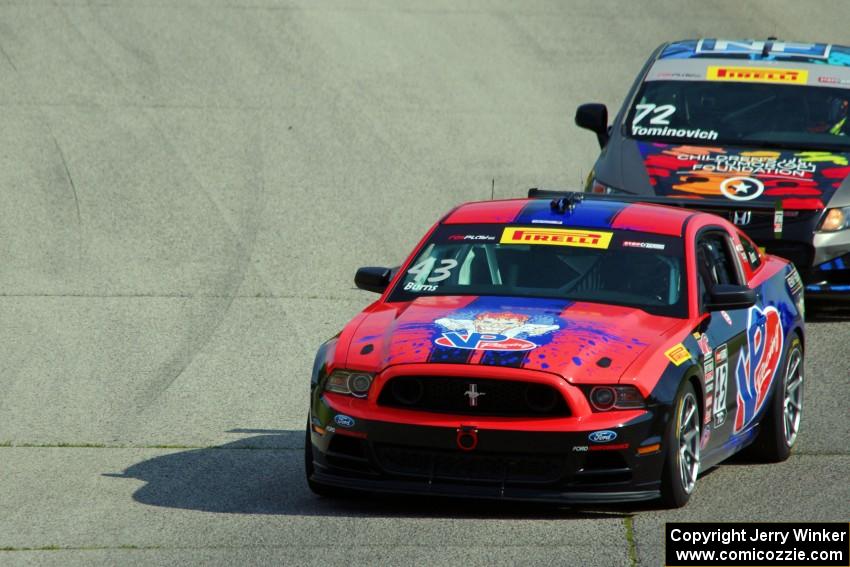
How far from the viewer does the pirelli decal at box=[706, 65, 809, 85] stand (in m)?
14.7

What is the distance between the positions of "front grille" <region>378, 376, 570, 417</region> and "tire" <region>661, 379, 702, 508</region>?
57cm

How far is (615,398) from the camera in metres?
8.02

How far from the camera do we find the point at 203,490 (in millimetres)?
9039

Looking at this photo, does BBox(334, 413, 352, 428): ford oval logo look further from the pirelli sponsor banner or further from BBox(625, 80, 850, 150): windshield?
BBox(625, 80, 850, 150): windshield

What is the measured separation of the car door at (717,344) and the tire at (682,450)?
16 cm

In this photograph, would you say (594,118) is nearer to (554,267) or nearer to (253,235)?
(253,235)

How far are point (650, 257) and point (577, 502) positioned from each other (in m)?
1.83

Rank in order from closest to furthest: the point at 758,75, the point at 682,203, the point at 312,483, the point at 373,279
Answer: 1. the point at 312,483
2. the point at 373,279
3. the point at 682,203
4. the point at 758,75

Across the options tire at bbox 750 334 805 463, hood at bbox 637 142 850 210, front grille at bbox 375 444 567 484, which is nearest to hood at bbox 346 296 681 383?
front grille at bbox 375 444 567 484

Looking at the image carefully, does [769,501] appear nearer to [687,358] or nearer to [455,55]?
[687,358]

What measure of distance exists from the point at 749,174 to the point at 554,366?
230 inches

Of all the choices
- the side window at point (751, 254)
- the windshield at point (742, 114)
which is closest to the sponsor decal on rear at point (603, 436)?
the side window at point (751, 254)

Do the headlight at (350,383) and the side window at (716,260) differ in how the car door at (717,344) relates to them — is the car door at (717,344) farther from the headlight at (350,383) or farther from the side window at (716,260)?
the headlight at (350,383)

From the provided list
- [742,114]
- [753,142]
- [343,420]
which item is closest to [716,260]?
[343,420]
